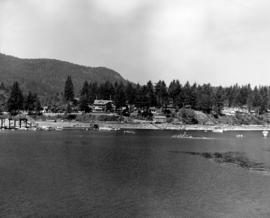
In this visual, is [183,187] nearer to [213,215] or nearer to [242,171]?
[213,215]

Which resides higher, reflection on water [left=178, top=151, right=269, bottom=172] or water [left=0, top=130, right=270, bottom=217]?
reflection on water [left=178, top=151, right=269, bottom=172]

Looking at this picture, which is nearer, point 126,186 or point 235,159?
point 126,186

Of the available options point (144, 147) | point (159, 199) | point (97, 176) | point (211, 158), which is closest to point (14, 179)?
point (97, 176)

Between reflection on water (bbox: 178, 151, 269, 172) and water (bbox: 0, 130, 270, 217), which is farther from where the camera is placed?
reflection on water (bbox: 178, 151, 269, 172)

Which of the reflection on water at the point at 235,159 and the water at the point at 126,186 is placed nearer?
the water at the point at 126,186

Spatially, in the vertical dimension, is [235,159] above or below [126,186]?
above

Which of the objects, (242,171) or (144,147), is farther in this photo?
(144,147)

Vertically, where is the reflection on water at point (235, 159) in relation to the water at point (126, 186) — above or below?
above

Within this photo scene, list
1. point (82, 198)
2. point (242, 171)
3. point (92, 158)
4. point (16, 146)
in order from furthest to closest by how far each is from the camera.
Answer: point (16, 146) < point (92, 158) < point (242, 171) < point (82, 198)
